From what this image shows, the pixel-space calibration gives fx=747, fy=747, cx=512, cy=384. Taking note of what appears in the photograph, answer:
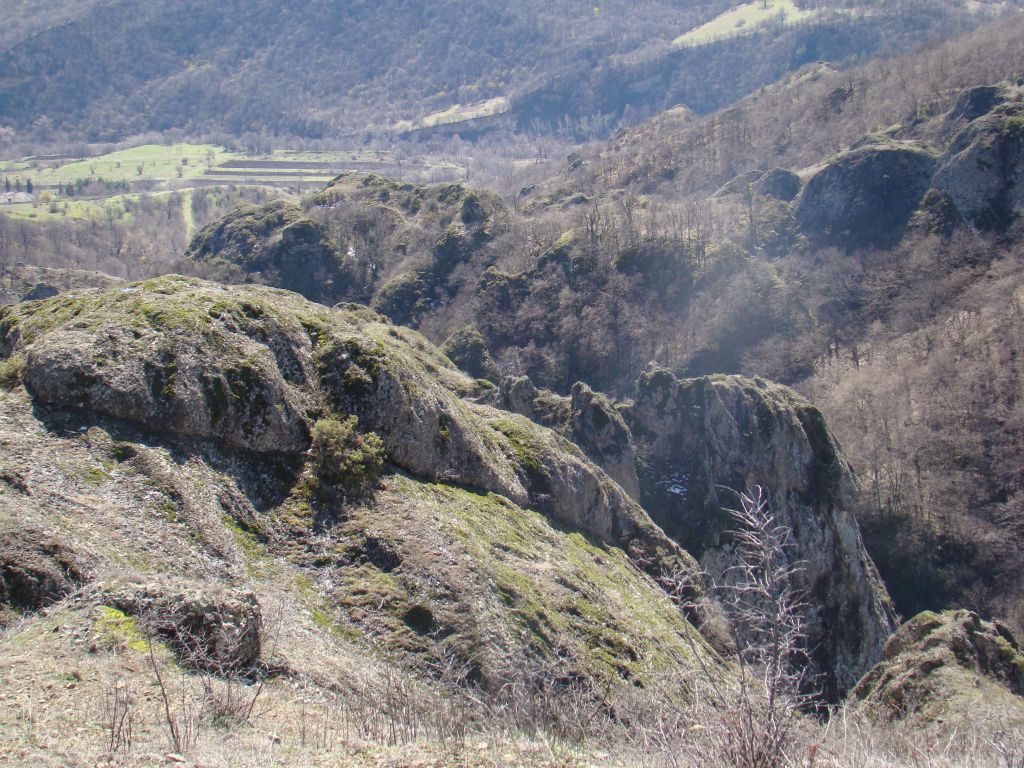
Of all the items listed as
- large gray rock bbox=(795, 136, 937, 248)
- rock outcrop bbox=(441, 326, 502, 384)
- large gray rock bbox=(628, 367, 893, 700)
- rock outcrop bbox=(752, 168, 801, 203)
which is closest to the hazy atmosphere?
large gray rock bbox=(628, 367, 893, 700)

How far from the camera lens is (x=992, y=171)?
71500 millimetres

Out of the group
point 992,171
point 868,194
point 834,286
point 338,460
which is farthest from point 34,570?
point 868,194

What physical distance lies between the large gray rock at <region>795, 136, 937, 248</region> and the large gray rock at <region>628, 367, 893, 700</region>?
1836 inches

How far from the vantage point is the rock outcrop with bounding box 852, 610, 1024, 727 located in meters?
17.6

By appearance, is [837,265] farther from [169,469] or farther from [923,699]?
[169,469]

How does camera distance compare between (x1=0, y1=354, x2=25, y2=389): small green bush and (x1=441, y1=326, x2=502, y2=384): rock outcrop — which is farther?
(x1=441, y1=326, x2=502, y2=384): rock outcrop

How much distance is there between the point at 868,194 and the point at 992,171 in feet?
39.2

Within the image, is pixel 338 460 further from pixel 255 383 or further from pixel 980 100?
pixel 980 100

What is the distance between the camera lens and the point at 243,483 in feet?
51.8

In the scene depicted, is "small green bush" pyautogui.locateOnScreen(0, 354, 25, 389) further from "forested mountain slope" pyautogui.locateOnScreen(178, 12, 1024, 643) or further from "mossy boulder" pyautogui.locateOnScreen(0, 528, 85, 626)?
"forested mountain slope" pyautogui.locateOnScreen(178, 12, 1024, 643)

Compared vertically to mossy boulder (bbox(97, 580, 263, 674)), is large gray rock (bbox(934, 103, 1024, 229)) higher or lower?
lower

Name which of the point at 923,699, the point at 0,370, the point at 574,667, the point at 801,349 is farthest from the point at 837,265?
the point at 0,370

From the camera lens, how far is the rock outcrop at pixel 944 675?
17.6 meters

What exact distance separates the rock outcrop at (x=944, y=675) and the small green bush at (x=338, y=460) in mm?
12133
